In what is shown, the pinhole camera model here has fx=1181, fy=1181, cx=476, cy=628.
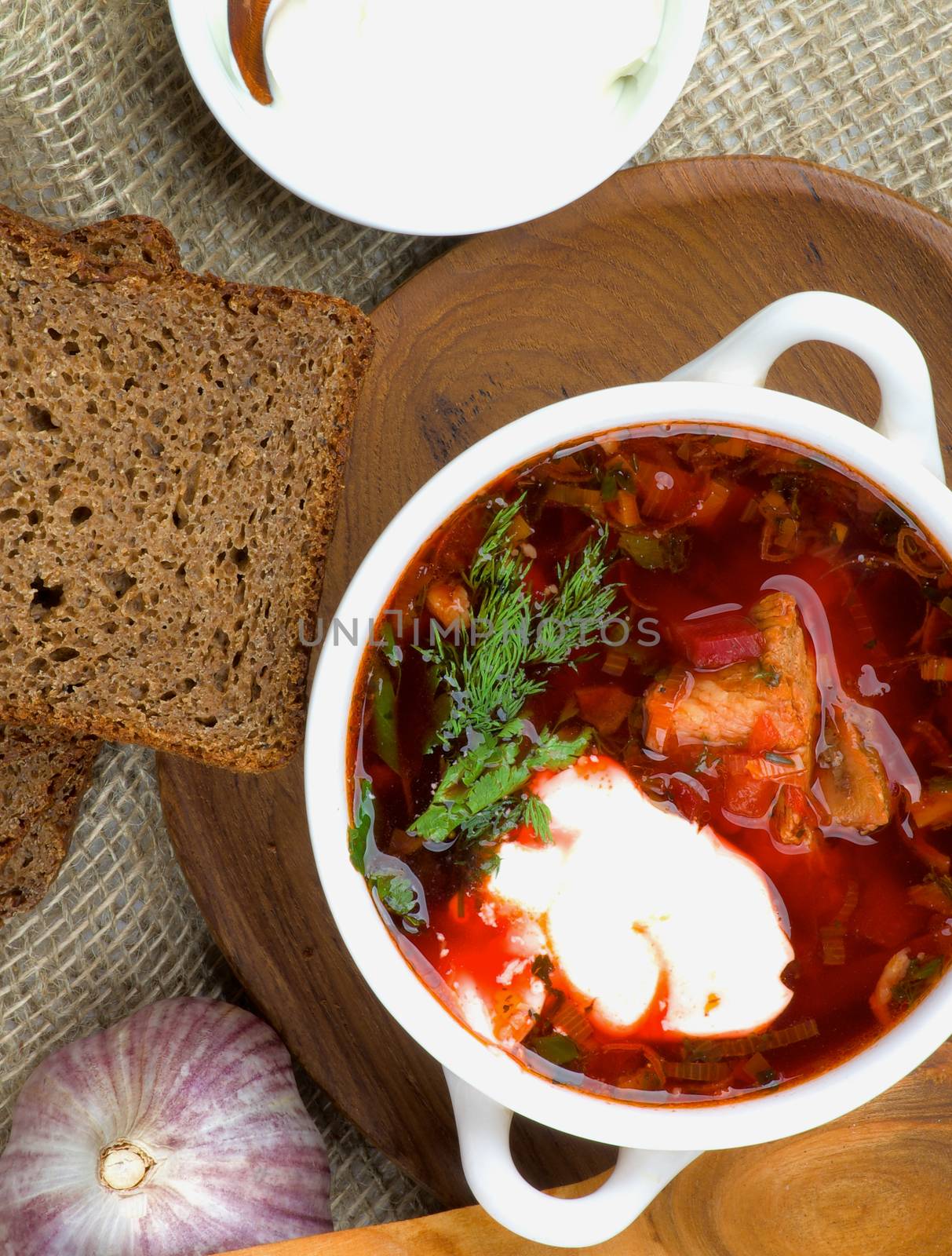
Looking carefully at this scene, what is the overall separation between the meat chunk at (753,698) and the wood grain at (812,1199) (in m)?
0.68

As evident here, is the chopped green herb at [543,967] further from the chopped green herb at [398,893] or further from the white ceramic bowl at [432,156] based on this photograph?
the white ceramic bowl at [432,156]

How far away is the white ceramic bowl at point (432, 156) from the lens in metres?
1.95

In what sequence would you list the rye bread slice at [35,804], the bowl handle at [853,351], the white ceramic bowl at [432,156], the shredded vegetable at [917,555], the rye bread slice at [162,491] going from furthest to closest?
the rye bread slice at [35,804] → the white ceramic bowl at [432,156] → the rye bread slice at [162,491] → the shredded vegetable at [917,555] → the bowl handle at [853,351]

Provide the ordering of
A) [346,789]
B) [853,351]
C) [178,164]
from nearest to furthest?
[853,351] → [346,789] → [178,164]

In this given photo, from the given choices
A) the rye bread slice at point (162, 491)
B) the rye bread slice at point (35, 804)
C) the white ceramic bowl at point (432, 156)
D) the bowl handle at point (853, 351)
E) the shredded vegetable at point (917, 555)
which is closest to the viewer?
the bowl handle at point (853, 351)

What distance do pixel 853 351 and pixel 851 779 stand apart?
0.61 metres

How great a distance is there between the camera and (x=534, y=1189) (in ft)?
5.49

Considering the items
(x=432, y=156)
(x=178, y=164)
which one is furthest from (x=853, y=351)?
(x=178, y=164)

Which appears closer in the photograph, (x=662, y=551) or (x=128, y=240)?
(x=662, y=551)

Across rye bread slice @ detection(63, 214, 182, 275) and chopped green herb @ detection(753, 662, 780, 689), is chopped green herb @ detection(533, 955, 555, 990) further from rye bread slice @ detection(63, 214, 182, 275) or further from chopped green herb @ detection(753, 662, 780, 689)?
rye bread slice @ detection(63, 214, 182, 275)

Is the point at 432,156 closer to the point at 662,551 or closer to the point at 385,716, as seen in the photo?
the point at 662,551

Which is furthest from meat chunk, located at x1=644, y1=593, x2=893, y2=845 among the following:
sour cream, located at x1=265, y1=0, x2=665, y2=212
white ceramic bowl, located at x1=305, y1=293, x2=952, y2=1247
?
sour cream, located at x1=265, y1=0, x2=665, y2=212

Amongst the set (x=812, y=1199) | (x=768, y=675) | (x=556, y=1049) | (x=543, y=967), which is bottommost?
(x=812, y=1199)

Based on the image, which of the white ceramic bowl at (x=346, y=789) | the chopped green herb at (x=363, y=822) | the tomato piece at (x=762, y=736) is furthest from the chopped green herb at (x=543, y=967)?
the tomato piece at (x=762, y=736)
